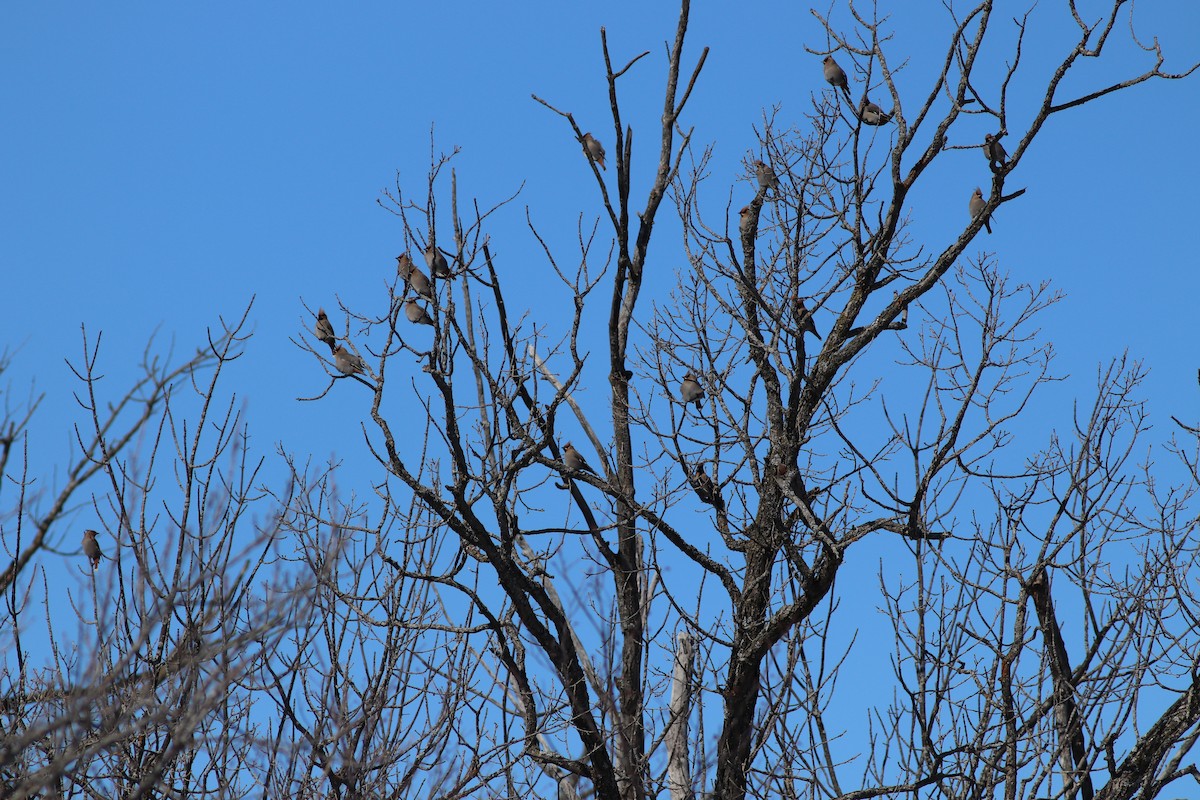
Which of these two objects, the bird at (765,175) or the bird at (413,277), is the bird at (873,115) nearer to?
the bird at (765,175)

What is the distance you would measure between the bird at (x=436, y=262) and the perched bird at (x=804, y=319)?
6.12ft

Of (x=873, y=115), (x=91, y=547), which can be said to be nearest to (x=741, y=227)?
(x=873, y=115)

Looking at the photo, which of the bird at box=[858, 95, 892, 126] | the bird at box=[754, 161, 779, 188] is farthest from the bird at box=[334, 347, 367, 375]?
the bird at box=[858, 95, 892, 126]

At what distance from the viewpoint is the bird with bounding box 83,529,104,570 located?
7715mm

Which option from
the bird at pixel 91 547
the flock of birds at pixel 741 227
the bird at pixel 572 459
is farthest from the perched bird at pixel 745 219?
the bird at pixel 91 547

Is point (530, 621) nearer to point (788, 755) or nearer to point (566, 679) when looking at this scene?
point (566, 679)

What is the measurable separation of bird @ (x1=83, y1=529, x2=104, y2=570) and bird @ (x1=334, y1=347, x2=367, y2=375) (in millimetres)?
2157

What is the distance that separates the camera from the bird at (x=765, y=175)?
7664 millimetres

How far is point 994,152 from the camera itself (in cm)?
682

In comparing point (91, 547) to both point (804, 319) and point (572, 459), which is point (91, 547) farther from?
point (804, 319)

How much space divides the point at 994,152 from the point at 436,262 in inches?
121

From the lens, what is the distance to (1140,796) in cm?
588

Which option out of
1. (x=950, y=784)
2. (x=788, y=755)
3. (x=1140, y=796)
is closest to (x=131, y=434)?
(x=788, y=755)

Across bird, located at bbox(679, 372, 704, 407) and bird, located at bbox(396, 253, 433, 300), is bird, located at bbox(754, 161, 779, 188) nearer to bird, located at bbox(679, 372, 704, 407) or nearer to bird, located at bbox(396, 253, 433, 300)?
bird, located at bbox(679, 372, 704, 407)
